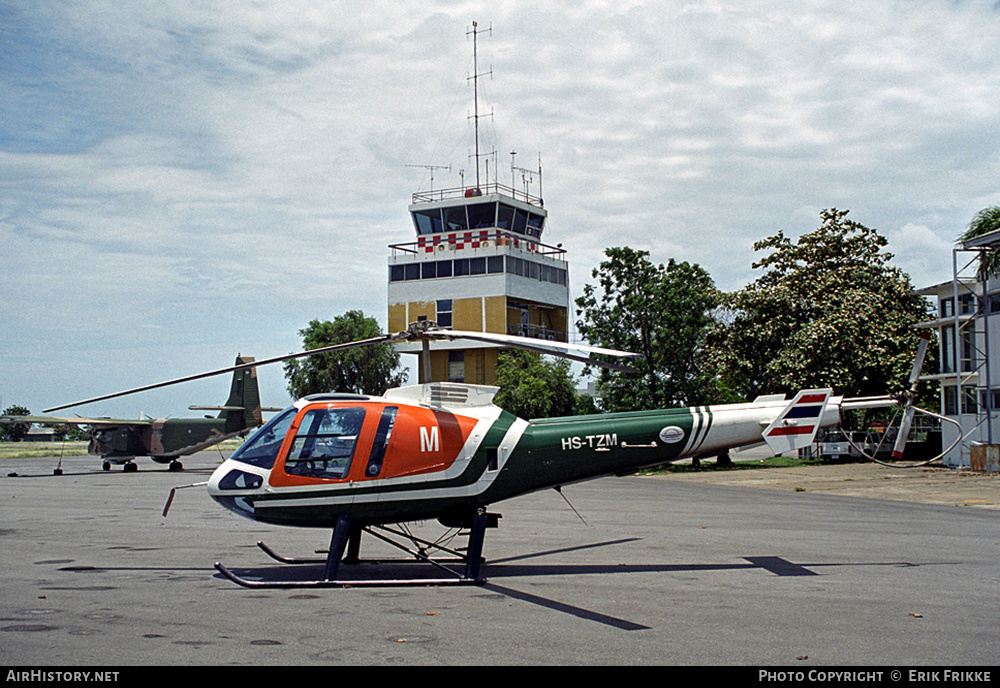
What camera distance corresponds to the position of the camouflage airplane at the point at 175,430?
3966 cm

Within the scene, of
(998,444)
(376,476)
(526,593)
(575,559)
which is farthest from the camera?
(998,444)

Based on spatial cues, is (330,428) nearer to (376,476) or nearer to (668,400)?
(376,476)

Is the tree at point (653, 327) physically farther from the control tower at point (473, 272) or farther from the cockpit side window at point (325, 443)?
the cockpit side window at point (325, 443)

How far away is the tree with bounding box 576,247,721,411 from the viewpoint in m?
41.2

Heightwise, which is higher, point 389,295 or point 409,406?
point 389,295

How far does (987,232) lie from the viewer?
3428 centimetres

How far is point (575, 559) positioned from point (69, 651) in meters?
6.73

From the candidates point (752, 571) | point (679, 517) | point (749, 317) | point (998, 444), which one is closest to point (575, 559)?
point (752, 571)

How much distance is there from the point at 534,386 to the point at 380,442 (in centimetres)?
5161

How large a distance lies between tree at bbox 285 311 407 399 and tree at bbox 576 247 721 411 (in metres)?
26.1

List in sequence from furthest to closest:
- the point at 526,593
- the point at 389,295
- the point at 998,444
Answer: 1. the point at 389,295
2. the point at 998,444
3. the point at 526,593

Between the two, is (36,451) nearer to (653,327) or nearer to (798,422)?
(653,327)

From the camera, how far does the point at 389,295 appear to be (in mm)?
66500

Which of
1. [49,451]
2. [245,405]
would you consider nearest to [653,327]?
[245,405]
